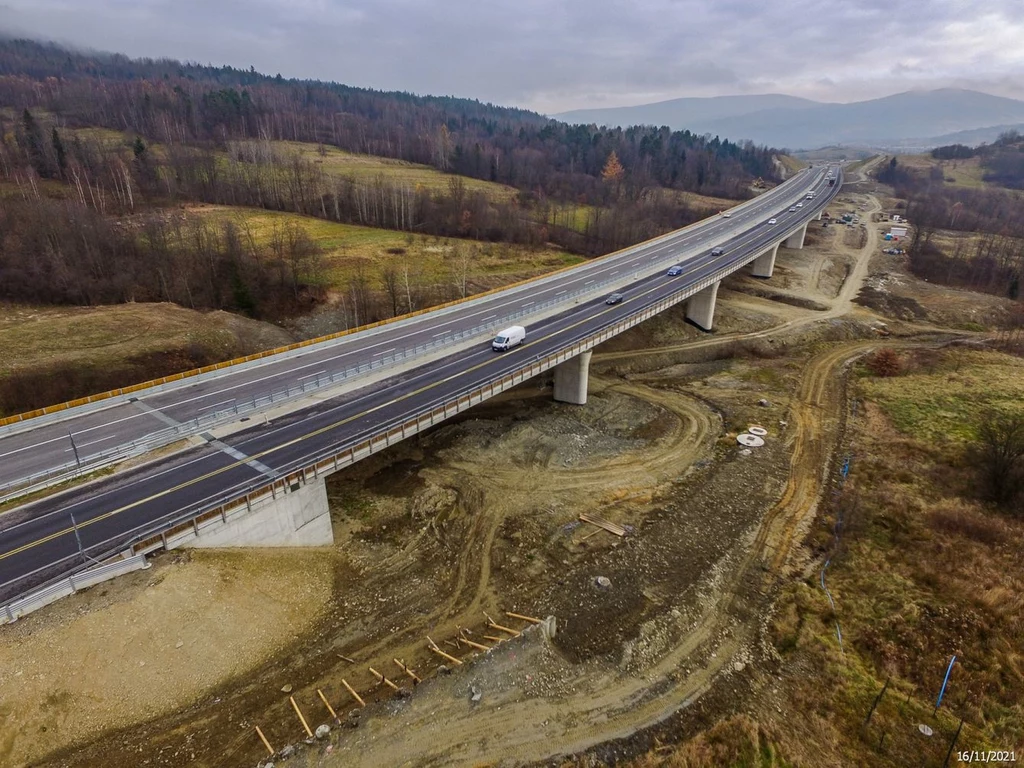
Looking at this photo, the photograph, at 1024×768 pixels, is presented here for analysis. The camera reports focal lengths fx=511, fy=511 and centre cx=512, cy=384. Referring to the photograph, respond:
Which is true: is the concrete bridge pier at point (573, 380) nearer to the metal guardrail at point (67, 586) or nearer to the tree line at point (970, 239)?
the metal guardrail at point (67, 586)

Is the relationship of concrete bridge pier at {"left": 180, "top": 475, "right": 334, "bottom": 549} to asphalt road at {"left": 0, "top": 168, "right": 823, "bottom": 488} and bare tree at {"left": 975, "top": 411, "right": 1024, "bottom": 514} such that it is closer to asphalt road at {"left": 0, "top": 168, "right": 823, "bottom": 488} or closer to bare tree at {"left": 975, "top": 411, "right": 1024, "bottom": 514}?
asphalt road at {"left": 0, "top": 168, "right": 823, "bottom": 488}

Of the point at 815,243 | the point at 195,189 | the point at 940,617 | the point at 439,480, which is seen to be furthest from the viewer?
the point at 815,243

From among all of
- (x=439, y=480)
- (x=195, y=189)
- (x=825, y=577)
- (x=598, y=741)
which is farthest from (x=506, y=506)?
(x=195, y=189)

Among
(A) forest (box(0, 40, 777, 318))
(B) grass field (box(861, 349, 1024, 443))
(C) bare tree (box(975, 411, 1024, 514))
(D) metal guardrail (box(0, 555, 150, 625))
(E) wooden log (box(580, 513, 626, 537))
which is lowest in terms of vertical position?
(E) wooden log (box(580, 513, 626, 537))

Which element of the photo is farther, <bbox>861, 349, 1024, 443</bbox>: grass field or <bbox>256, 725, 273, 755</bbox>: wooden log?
<bbox>861, 349, 1024, 443</bbox>: grass field

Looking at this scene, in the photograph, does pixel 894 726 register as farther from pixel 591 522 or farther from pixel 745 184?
pixel 745 184

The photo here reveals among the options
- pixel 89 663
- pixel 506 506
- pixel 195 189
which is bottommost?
pixel 506 506

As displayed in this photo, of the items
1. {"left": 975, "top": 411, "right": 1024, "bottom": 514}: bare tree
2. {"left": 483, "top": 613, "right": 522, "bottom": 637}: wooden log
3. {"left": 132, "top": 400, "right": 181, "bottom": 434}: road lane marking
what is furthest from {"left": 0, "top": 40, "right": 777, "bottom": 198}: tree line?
{"left": 483, "top": 613, "right": 522, "bottom": 637}: wooden log

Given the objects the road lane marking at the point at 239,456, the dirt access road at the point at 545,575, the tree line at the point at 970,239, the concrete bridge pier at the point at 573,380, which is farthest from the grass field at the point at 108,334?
the tree line at the point at 970,239
